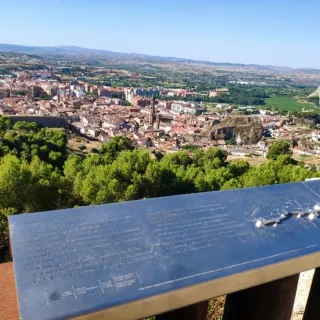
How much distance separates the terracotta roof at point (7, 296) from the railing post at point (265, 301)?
1.48 m

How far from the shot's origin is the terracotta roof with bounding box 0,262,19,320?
248 centimetres

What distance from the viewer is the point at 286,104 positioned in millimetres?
81625

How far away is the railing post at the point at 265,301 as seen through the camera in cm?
225

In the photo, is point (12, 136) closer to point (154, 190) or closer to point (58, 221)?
point (154, 190)

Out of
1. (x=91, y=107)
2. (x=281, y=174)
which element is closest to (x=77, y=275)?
(x=281, y=174)

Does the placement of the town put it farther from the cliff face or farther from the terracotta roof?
the terracotta roof

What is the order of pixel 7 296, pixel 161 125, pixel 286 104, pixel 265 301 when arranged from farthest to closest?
pixel 286 104, pixel 161 125, pixel 7 296, pixel 265 301

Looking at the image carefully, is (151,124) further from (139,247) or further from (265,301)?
(139,247)

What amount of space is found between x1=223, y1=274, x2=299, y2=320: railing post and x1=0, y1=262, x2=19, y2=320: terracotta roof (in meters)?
1.48

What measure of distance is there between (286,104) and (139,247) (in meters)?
85.7

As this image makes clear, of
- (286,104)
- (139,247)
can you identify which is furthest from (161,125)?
(286,104)

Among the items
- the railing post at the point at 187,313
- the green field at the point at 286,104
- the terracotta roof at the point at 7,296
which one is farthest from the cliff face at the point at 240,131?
the railing post at the point at 187,313

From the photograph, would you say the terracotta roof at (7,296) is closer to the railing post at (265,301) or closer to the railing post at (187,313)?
the railing post at (187,313)

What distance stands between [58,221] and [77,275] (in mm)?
501
